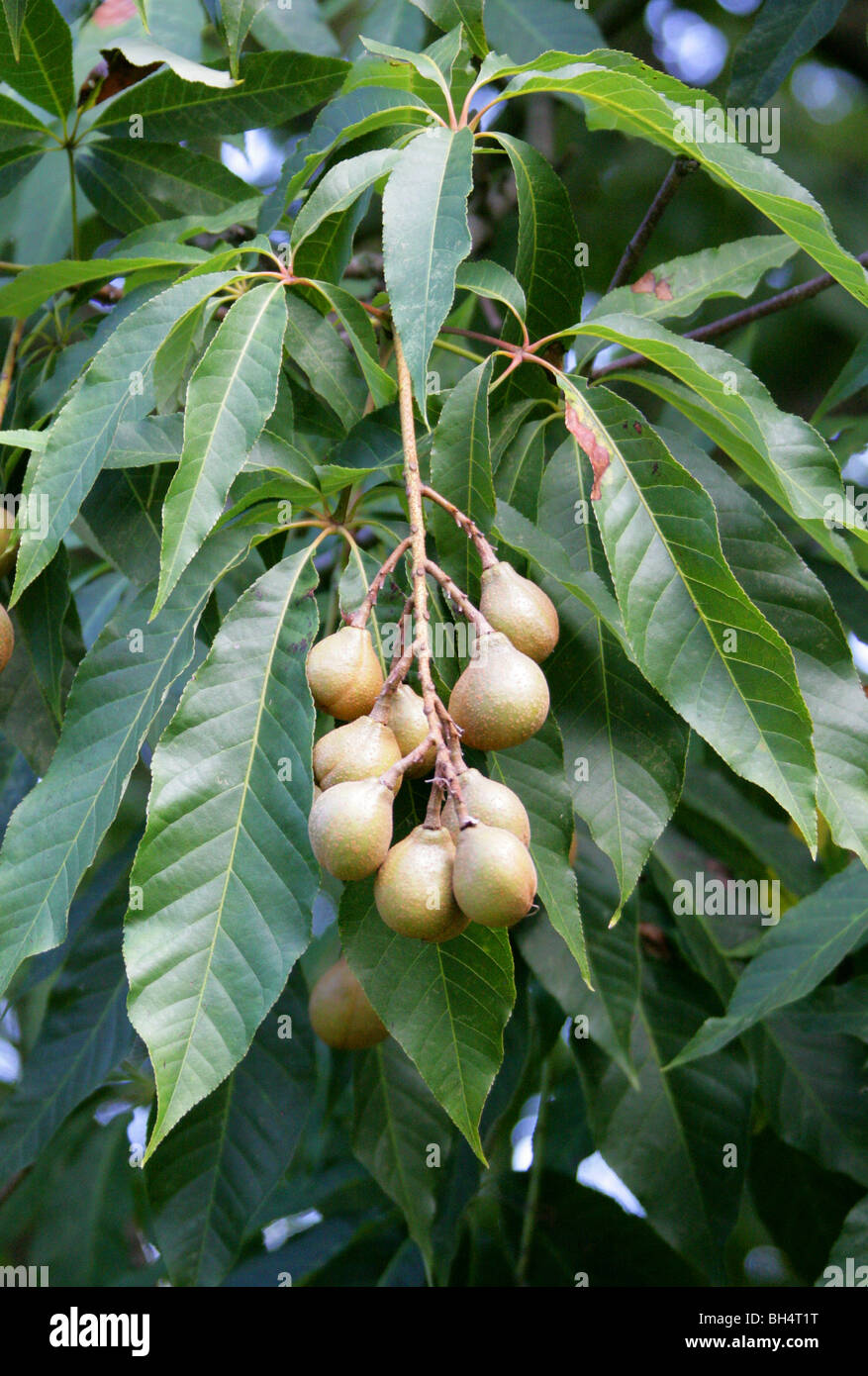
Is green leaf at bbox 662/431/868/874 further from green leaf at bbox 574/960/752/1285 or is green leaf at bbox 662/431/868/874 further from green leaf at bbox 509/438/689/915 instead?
green leaf at bbox 574/960/752/1285

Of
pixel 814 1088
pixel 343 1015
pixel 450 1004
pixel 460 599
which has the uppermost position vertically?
pixel 460 599

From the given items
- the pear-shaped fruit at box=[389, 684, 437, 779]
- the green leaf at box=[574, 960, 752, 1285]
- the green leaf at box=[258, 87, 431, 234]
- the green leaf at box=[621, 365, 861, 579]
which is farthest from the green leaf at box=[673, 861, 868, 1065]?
the green leaf at box=[258, 87, 431, 234]

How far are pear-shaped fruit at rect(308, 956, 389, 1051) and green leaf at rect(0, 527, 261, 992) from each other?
469 mm

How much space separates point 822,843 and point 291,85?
4.51 ft

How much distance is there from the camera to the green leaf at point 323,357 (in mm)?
1280

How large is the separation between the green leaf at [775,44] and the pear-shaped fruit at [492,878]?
137cm

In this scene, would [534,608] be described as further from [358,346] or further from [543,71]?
[543,71]

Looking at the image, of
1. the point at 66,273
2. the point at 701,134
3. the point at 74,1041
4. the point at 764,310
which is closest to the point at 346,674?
the point at 701,134

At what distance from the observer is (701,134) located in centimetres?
105

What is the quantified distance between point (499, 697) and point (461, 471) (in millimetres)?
281

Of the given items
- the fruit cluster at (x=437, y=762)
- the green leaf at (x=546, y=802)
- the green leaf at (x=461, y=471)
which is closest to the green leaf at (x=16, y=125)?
the green leaf at (x=461, y=471)

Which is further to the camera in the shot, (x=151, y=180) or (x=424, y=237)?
(x=151, y=180)

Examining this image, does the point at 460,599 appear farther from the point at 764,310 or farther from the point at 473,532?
the point at 764,310
